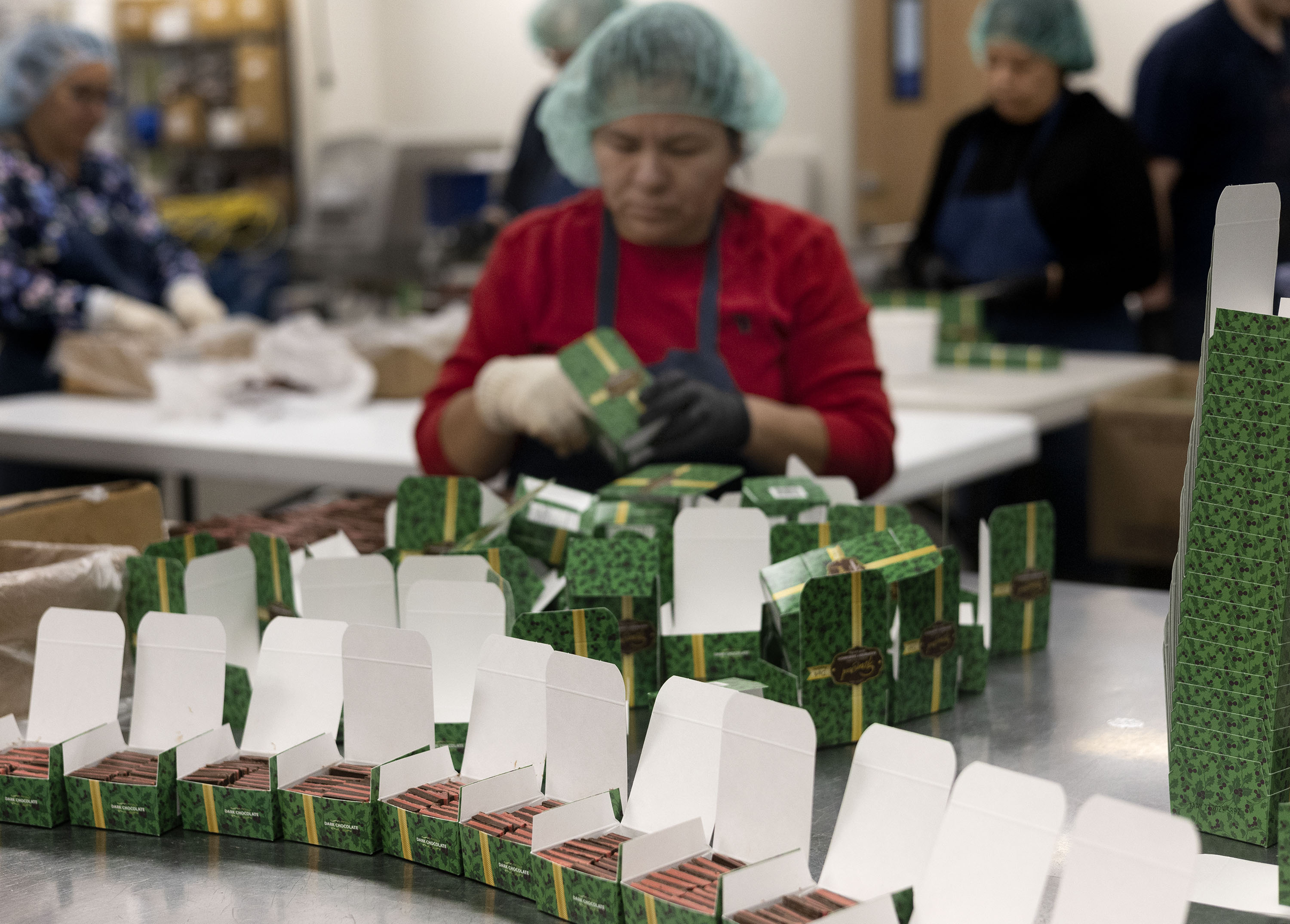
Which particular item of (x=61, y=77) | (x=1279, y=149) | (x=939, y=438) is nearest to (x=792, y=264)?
(x=939, y=438)

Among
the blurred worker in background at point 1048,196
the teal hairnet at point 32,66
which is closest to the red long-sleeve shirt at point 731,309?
the blurred worker in background at point 1048,196

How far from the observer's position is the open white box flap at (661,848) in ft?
2.23

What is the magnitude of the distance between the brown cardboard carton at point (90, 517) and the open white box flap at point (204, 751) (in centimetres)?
38

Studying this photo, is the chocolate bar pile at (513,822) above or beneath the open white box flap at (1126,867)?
beneath

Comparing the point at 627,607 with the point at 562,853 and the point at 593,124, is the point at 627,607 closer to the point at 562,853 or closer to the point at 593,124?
the point at 562,853

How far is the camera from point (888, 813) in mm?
689

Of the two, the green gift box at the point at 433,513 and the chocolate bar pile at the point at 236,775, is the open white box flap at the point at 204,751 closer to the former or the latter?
the chocolate bar pile at the point at 236,775

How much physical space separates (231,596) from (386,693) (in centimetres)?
25

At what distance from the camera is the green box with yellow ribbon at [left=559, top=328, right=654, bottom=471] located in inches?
51.3

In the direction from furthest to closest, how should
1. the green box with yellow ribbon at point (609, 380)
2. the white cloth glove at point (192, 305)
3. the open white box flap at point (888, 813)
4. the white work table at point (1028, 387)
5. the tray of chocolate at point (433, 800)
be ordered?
the white cloth glove at point (192, 305), the white work table at point (1028, 387), the green box with yellow ribbon at point (609, 380), the tray of chocolate at point (433, 800), the open white box flap at point (888, 813)

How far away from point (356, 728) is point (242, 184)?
6.14 meters

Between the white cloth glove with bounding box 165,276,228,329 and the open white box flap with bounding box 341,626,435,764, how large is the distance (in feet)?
8.06

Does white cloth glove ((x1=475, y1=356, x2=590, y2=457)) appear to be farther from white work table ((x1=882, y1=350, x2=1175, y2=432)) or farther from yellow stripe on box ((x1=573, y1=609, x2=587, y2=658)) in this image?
white work table ((x1=882, y1=350, x2=1175, y2=432))

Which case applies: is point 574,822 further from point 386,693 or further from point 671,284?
point 671,284
